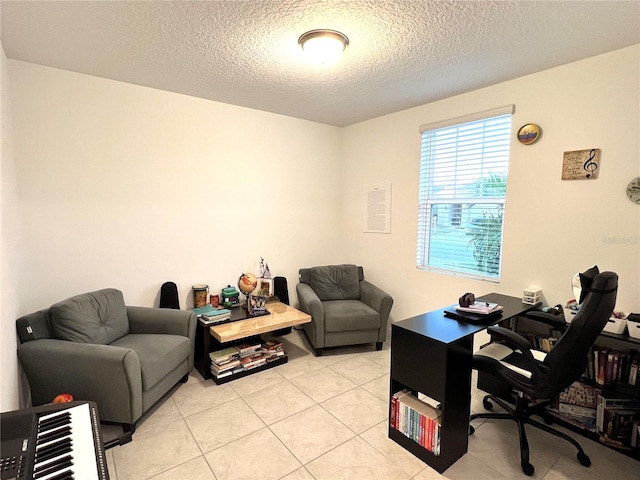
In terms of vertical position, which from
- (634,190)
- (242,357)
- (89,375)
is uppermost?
(634,190)

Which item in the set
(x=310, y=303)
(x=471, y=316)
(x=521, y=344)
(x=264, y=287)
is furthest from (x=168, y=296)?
(x=521, y=344)

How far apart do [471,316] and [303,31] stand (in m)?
2.10

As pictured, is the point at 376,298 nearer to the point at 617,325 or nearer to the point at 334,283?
→ the point at 334,283

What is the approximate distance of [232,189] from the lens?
346 centimetres

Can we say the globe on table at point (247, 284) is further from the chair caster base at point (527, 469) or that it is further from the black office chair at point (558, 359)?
the chair caster base at point (527, 469)

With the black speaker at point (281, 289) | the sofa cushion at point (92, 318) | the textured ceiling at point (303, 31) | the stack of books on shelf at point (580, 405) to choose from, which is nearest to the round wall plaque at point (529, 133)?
the textured ceiling at point (303, 31)

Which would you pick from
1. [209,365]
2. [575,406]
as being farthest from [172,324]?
[575,406]

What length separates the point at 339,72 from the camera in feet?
8.21

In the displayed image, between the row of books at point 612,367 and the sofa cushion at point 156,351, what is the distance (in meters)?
2.89

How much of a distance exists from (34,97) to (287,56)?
77.2 inches

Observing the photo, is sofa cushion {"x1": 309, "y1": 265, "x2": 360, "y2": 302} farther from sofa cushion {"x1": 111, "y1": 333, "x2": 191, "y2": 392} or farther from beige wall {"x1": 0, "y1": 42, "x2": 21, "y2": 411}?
beige wall {"x1": 0, "y1": 42, "x2": 21, "y2": 411}

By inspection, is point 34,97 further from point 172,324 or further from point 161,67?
point 172,324

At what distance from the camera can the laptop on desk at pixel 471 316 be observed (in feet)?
6.82

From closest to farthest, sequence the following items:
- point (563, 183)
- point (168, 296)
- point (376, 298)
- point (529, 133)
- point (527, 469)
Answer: point (527, 469), point (563, 183), point (529, 133), point (168, 296), point (376, 298)
